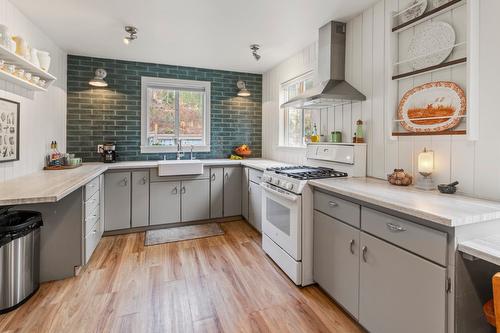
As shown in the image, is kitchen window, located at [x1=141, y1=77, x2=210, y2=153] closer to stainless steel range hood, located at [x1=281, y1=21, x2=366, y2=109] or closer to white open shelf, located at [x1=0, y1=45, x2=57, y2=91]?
white open shelf, located at [x1=0, y1=45, x2=57, y2=91]

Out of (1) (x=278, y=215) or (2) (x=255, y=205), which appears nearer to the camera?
(1) (x=278, y=215)

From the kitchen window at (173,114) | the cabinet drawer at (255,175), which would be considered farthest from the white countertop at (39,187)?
the cabinet drawer at (255,175)

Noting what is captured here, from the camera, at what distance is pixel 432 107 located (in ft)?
6.35

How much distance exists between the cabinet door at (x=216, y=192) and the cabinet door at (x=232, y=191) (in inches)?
2.4

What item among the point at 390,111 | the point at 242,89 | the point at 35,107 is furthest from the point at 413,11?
the point at 35,107

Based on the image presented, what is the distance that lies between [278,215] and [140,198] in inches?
78.8

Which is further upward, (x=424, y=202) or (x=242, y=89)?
(x=242, y=89)

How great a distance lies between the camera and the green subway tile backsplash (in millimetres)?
3867

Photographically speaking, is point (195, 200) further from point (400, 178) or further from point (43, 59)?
point (400, 178)

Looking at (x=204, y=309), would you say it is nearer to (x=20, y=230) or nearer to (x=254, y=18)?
(x=20, y=230)

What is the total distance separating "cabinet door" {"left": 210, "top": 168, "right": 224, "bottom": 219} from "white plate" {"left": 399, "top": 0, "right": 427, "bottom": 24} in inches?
110

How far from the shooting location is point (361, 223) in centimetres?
177

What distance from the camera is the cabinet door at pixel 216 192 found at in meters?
4.02

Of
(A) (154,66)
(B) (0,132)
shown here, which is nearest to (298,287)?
(B) (0,132)
